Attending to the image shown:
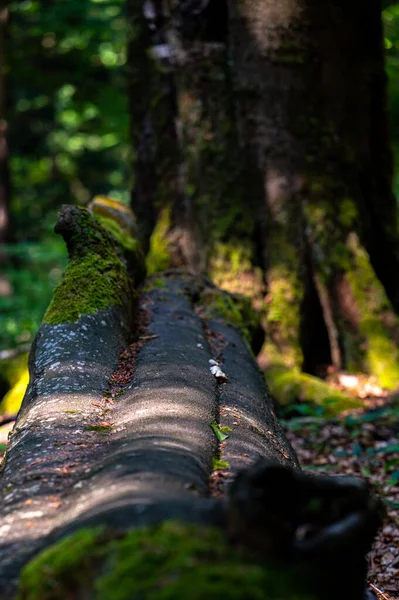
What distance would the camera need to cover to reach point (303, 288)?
802 centimetres

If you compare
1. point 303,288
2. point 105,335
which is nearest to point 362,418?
point 303,288

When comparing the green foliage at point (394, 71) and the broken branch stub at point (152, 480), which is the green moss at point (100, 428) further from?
the green foliage at point (394, 71)

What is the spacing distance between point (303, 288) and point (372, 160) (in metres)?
2.05

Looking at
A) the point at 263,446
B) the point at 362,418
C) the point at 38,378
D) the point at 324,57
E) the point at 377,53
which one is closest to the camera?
the point at 263,446

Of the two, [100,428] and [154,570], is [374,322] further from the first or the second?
[154,570]

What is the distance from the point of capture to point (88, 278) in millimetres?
4980

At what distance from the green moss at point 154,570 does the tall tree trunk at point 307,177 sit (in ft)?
19.0

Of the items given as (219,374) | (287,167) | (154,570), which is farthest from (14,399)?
(154,570)

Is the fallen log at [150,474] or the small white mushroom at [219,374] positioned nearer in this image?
the fallen log at [150,474]

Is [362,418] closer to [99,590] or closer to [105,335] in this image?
[105,335]

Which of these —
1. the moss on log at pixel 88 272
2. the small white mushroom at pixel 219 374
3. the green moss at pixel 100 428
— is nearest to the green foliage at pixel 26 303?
the moss on log at pixel 88 272

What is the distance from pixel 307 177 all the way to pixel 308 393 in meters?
2.49

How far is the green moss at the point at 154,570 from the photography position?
1684 millimetres

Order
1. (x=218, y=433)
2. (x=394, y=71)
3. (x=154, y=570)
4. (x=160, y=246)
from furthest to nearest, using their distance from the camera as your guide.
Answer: (x=394, y=71) → (x=160, y=246) → (x=218, y=433) → (x=154, y=570)
